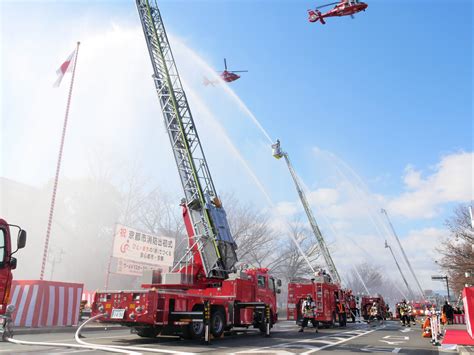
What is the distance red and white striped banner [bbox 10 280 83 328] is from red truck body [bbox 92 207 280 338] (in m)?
4.43

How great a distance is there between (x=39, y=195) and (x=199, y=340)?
40592mm

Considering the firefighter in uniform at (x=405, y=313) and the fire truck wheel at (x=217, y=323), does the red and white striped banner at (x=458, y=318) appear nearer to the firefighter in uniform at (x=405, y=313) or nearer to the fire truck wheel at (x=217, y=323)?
the firefighter in uniform at (x=405, y=313)

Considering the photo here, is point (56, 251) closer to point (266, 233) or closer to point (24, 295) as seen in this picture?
point (266, 233)

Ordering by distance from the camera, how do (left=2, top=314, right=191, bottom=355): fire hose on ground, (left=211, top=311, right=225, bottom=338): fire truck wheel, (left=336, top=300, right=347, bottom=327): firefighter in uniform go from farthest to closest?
(left=336, top=300, right=347, bottom=327): firefighter in uniform < (left=211, top=311, right=225, bottom=338): fire truck wheel < (left=2, top=314, right=191, bottom=355): fire hose on ground

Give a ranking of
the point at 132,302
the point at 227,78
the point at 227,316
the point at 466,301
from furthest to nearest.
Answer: the point at 227,78, the point at 227,316, the point at 132,302, the point at 466,301

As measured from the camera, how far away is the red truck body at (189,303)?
11.6m

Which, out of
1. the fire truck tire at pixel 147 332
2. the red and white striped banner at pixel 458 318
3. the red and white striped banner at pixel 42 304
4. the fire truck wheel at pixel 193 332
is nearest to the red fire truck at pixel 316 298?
the fire truck tire at pixel 147 332

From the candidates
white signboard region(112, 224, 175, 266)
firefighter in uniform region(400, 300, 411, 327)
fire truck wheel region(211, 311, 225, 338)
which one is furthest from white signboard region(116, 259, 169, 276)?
firefighter in uniform region(400, 300, 411, 327)

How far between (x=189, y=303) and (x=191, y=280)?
223 cm

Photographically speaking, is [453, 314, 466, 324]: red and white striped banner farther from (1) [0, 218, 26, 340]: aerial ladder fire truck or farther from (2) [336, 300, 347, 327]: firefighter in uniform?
(1) [0, 218, 26, 340]: aerial ladder fire truck

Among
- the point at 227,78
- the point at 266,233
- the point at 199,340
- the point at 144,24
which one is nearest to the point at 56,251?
the point at 266,233

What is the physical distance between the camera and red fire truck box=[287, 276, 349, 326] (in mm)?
22766

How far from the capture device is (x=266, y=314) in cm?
1566

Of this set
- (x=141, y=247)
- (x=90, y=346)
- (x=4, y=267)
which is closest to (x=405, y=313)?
(x=141, y=247)
